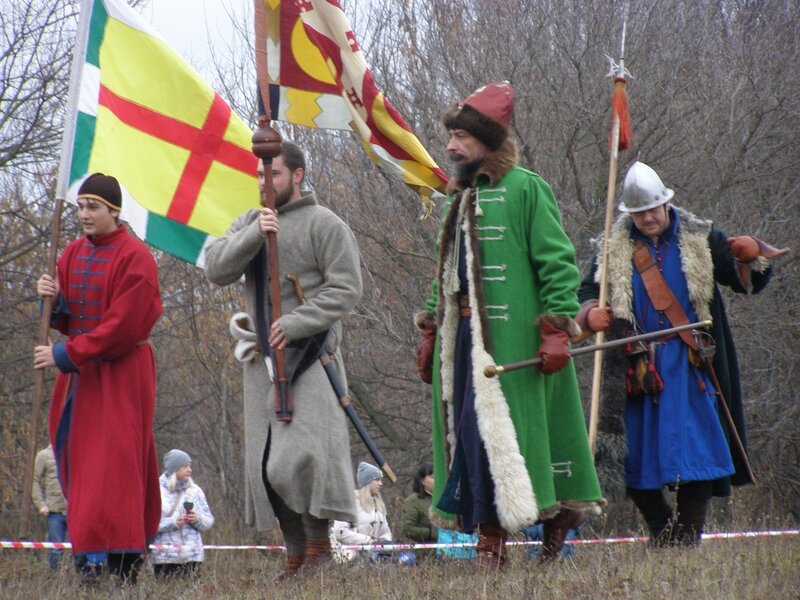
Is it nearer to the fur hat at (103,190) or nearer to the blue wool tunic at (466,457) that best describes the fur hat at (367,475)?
the fur hat at (103,190)

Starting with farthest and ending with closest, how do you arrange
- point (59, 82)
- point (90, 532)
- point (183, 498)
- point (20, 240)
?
point (20, 240) → point (59, 82) → point (183, 498) → point (90, 532)

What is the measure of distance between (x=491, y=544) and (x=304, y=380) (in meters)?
1.22

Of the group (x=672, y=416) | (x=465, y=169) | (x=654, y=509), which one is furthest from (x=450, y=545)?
(x=465, y=169)

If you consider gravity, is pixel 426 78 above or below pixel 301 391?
above

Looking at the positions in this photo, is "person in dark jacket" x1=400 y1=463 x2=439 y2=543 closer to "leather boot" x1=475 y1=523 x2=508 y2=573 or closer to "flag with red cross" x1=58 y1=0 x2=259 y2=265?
"flag with red cross" x1=58 y1=0 x2=259 y2=265

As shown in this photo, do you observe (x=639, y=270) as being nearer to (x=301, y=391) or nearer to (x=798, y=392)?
(x=301, y=391)

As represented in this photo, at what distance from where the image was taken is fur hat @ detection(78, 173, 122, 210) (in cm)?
664

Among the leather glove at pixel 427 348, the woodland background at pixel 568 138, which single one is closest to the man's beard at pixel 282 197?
the leather glove at pixel 427 348

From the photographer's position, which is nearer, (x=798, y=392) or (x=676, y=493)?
(x=676, y=493)

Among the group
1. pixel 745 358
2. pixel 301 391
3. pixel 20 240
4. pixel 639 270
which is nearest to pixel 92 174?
pixel 301 391

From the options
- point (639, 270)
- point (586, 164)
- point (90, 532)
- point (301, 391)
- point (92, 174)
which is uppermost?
point (586, 164)

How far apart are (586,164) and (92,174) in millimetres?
7920

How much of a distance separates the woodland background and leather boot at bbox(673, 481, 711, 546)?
6176mm

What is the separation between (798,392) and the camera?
14.0 metres
